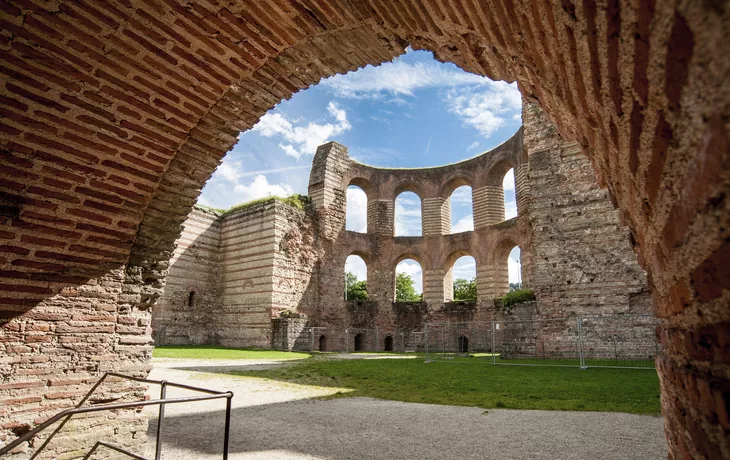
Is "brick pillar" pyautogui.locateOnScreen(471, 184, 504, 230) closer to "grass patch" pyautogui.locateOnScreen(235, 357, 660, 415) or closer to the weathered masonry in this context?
the weathered masonry

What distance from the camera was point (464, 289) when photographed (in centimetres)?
4834

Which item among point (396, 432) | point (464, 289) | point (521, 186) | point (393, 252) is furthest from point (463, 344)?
point (464, 289)

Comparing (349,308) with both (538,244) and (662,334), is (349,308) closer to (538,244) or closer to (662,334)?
(538,244)

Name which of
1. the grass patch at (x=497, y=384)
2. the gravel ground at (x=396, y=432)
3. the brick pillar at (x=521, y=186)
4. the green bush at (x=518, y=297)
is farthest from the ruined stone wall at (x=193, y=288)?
the brick pillar at (x=521, y=186)

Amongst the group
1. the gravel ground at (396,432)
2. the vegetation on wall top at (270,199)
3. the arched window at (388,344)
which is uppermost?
the vegetation on wall top at (270,199)

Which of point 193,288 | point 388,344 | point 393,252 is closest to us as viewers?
point 193,288

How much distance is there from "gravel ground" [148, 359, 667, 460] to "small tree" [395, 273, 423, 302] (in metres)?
46.1

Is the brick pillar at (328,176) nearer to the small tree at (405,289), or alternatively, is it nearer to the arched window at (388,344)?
the arched window at (388,344)

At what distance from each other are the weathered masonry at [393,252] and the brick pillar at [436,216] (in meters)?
0.07

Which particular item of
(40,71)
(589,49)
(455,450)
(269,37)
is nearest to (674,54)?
(589,49)

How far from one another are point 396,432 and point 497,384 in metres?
3.94

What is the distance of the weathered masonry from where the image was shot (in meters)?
13.3

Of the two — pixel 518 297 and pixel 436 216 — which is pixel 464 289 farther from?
pixel 518 297

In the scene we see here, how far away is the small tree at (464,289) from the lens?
44978 mm
